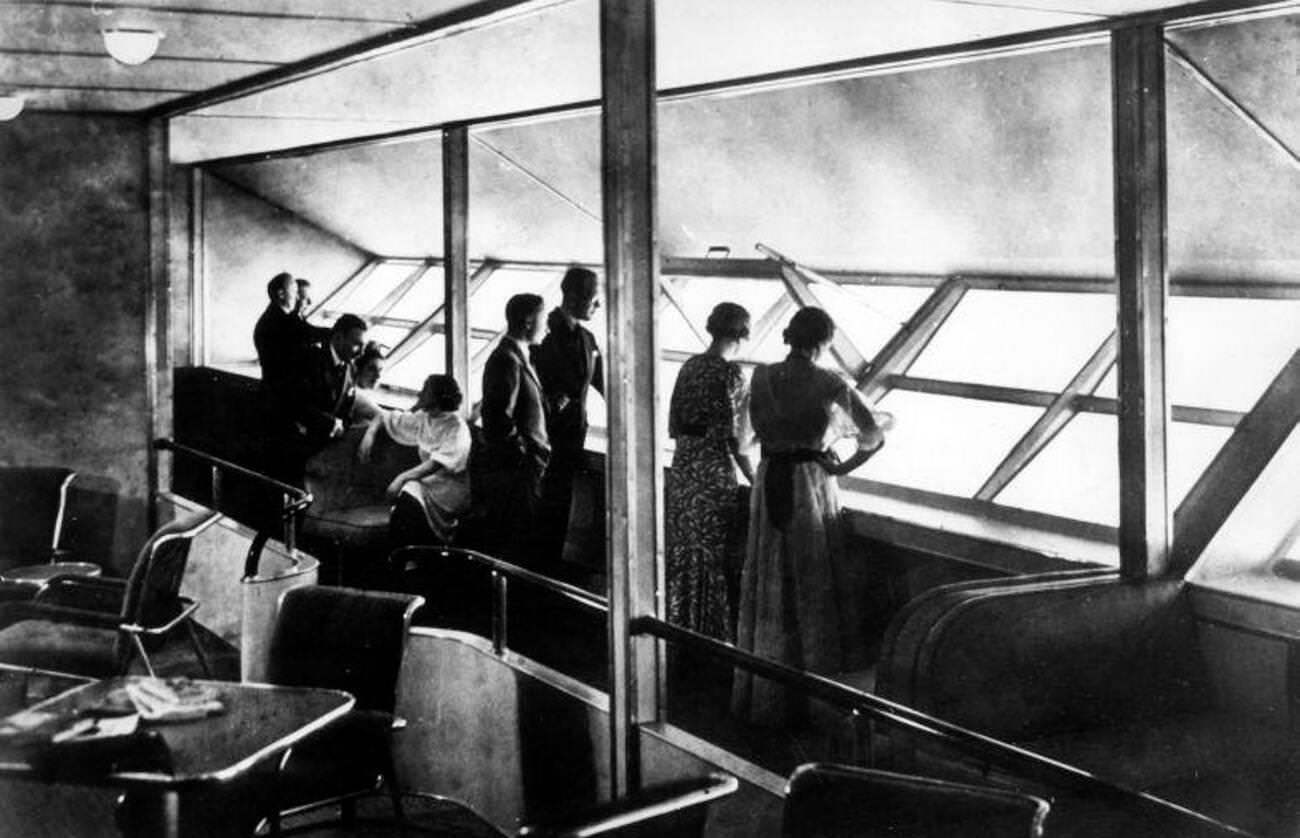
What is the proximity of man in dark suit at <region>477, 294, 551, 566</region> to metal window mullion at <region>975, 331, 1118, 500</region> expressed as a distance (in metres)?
2.05

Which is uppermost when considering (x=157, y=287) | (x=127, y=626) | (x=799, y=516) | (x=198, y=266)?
(x=198, y=266)

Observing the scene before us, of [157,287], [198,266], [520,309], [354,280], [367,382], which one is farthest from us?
[354,280]

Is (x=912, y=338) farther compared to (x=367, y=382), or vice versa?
(x=367, y=382)

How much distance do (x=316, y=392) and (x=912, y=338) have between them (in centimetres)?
350

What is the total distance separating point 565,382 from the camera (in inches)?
262

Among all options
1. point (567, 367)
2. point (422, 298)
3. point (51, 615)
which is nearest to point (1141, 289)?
point (567, 367)

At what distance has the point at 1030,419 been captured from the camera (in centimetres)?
644

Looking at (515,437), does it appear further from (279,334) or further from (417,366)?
(417,366)

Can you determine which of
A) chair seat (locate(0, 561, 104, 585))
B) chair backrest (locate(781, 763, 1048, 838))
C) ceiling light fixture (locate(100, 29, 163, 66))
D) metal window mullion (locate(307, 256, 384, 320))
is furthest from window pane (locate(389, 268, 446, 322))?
chair backrest (locate(781, 763, 1048, 838))

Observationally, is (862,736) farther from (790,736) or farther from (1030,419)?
(1030,419)

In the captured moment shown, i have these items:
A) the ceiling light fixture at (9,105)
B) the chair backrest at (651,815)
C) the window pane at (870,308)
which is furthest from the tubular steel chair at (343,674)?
the ceiling light fixture at (9,105)

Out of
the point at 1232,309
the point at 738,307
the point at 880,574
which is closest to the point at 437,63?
the point at 738,307

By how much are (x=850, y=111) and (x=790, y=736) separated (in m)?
2.74

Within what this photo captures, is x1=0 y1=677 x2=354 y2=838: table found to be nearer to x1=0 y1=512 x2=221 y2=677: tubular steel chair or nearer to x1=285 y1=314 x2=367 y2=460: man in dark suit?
x1=0 y1=512 x2=221 y2=677: tubular steel chair
